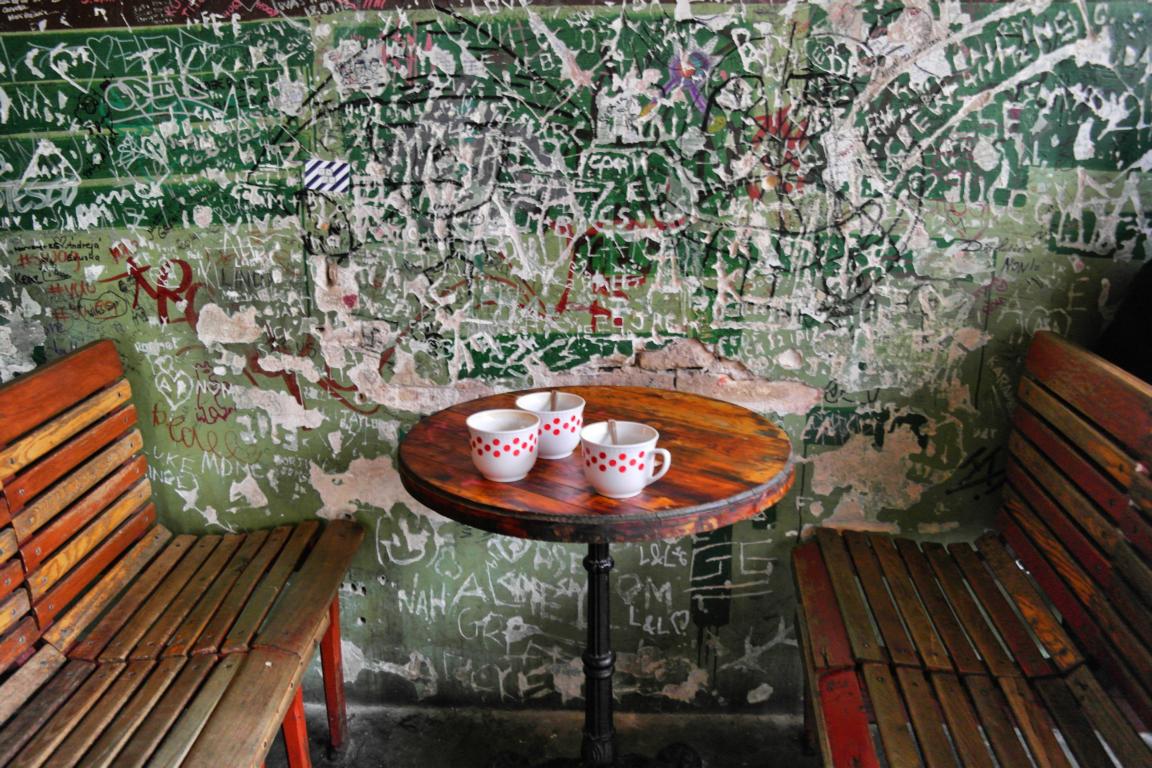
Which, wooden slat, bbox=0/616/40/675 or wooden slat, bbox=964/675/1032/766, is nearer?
wooden slat, bbox=964/675/1032/766

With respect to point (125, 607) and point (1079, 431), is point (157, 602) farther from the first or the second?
point (1079, 431)

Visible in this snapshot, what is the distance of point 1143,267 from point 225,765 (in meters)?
2.58

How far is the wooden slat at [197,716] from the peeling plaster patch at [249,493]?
78cm

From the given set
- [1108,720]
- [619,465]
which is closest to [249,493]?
[619,465]

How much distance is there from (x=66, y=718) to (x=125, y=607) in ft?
1.56

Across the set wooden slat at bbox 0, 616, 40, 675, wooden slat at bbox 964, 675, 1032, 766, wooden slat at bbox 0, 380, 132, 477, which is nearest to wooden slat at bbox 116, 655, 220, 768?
wooden slat at bbox 0, 616, 40, 675

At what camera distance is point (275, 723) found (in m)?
1.97

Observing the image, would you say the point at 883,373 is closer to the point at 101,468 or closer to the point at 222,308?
the point at 222,308

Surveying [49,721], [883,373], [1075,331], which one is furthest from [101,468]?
[1075,331]

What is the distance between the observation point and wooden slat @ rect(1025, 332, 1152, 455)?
192 centimetres

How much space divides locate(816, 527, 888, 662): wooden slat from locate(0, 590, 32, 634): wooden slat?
203cm

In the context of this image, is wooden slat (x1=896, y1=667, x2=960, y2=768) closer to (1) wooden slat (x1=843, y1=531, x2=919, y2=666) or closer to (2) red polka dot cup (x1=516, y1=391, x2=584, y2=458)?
(1) wooden slat (x1=843, y1=531, x2=919, y2=666)

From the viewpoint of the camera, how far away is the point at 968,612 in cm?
228

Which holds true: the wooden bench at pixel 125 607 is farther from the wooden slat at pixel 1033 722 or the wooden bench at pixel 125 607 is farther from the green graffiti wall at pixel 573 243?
the wooden slat at pixel 1033 722
